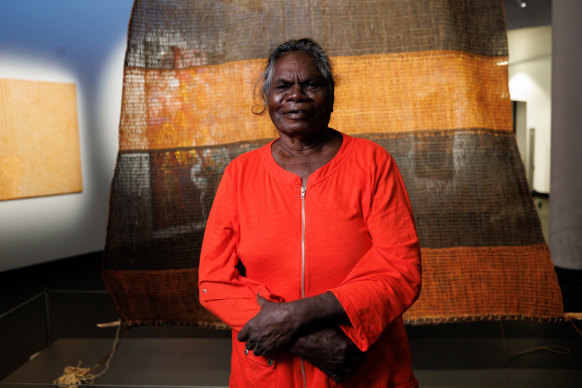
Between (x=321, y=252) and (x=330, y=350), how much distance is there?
235 mm

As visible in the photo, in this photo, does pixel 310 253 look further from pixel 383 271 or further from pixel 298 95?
pixel 298 95

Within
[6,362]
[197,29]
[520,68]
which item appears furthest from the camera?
[520,68]

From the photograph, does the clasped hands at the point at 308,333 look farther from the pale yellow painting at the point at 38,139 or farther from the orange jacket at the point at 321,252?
the pale yellow painting at the point at 38,139

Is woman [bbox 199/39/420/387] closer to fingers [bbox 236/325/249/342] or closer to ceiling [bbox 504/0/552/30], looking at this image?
fingers [bbox 236/325/249/342]

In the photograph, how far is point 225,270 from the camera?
4.24 feet

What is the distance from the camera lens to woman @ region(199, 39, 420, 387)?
3.82 ft

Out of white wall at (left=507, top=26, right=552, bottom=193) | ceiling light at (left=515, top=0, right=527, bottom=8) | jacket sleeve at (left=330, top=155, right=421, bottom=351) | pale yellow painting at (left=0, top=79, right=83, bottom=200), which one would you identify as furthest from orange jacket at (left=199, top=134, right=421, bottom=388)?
pale yellow painting at (left=0, top=79, right=83, bottom=200)

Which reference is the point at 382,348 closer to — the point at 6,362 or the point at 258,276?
the point at 258,276

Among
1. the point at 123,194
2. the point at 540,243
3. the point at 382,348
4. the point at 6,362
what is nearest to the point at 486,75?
the point at 540,243

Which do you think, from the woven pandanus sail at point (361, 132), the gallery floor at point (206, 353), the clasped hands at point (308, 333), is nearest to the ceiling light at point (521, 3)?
the woven pandanus sail at point (361, 132)

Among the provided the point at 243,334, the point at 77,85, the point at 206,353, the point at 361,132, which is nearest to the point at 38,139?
the point at 77,85

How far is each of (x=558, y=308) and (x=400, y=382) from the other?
149 centimetres

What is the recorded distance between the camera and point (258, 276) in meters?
1.29

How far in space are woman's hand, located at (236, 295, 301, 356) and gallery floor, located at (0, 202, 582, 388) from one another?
4.52 feet
